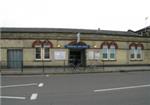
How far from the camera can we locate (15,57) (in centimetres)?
3684

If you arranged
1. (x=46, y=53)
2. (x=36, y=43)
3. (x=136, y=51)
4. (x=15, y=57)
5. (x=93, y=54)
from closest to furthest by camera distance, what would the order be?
(x=36, y=43)
(x=15, y=57)
(x=46, y=53)
(x=93, y=54)
(x=136, y=51)

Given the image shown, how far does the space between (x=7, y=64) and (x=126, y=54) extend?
1675cm

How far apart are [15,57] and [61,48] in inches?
241

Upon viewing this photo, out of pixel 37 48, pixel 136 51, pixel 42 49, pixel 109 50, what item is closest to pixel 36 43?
pixel 37 48

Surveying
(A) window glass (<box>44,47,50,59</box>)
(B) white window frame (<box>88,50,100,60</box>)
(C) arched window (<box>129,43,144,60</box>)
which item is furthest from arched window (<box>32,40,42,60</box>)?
(C) arched window (<box>129,43,144,60</box>)

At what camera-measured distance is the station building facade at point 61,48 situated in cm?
3622

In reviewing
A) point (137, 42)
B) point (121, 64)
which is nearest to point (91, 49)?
point (121, 64)

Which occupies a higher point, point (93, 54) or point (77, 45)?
point (77, 45)

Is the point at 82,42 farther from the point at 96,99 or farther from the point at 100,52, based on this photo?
the point at 96,99

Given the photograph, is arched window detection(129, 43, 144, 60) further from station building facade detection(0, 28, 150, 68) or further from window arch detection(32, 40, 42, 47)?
window arch detection(32, 40, 42, 47)

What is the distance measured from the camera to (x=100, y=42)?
39.0 metres

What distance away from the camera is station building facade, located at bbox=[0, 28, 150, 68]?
36219mm

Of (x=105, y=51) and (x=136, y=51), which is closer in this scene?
(x=105, y=51)

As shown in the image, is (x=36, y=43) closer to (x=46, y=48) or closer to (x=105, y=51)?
(x=46, y=48)
